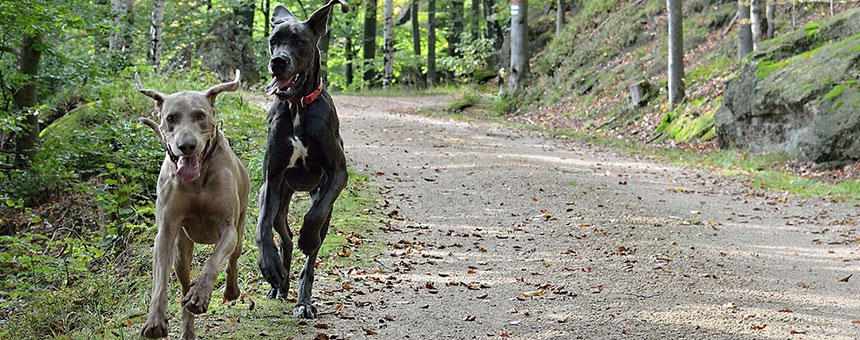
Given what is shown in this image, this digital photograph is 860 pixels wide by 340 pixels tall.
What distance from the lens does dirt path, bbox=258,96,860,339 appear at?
6.17 meters

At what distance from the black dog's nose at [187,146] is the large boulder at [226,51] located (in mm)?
23611

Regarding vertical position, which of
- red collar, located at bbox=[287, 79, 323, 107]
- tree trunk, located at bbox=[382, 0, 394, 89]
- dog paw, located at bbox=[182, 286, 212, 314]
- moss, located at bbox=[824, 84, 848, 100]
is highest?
tree trunk, located at bbox=[382, 0, 394, 89]

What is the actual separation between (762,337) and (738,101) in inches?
476

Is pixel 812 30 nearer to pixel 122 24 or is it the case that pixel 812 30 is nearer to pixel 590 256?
pixel 590 256

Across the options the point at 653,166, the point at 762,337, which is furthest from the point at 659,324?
the point at 653,166

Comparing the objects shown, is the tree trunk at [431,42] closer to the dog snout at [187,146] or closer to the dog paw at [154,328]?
the dog snout at [187,146]

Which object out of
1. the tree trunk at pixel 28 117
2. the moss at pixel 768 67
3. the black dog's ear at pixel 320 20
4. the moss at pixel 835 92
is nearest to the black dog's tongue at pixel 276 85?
the black dog's ear at pixel 320 20

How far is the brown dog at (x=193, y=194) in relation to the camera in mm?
4414

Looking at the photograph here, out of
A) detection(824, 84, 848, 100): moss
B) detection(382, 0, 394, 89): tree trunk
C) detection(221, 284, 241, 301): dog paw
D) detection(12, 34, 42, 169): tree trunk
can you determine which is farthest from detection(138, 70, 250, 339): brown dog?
detection(382, 0, 394, 89): tree trunk

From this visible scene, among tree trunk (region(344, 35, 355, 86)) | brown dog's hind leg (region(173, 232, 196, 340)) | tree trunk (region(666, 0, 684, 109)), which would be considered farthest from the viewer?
tree trunk (region(344, 35, 355, 86))

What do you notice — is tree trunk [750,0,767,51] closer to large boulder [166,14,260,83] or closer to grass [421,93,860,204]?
grass [421,93,860,204]

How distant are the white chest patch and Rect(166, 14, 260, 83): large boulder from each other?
73.4 feet

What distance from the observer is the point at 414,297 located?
6914 mm

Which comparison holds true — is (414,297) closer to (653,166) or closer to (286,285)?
(286,285)
